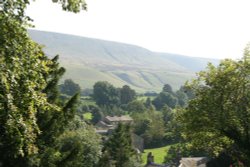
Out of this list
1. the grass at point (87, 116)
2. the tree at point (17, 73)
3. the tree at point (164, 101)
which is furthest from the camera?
the tree at point (164, 101)

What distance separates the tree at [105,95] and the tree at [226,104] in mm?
155380

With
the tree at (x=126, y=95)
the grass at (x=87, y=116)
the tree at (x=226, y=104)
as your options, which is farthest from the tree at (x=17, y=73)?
the tree at (x=126, y=95)

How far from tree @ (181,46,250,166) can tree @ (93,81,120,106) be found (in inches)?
6117

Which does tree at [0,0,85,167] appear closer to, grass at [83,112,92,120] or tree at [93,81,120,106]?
grass at [83,112,92,120]

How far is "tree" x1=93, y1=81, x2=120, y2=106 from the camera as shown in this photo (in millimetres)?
181250

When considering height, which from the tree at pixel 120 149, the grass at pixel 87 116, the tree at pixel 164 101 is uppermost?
the tree at pixel 120 149

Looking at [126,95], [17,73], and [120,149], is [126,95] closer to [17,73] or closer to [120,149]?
[120,149]

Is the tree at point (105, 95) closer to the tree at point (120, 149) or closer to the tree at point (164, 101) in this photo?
the tree at point (164, 101)

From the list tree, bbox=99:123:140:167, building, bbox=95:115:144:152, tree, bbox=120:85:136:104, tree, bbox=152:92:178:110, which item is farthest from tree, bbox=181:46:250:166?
tree, bbox=152:92:178:110

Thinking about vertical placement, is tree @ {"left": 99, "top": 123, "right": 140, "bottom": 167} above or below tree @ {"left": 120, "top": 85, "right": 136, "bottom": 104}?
above

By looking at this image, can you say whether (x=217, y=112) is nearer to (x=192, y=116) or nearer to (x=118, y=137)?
(x=192, y=116)

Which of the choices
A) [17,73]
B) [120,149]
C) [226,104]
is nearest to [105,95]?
[120,149]

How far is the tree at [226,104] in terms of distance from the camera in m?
24.3

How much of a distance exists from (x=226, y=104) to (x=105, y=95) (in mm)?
158146
